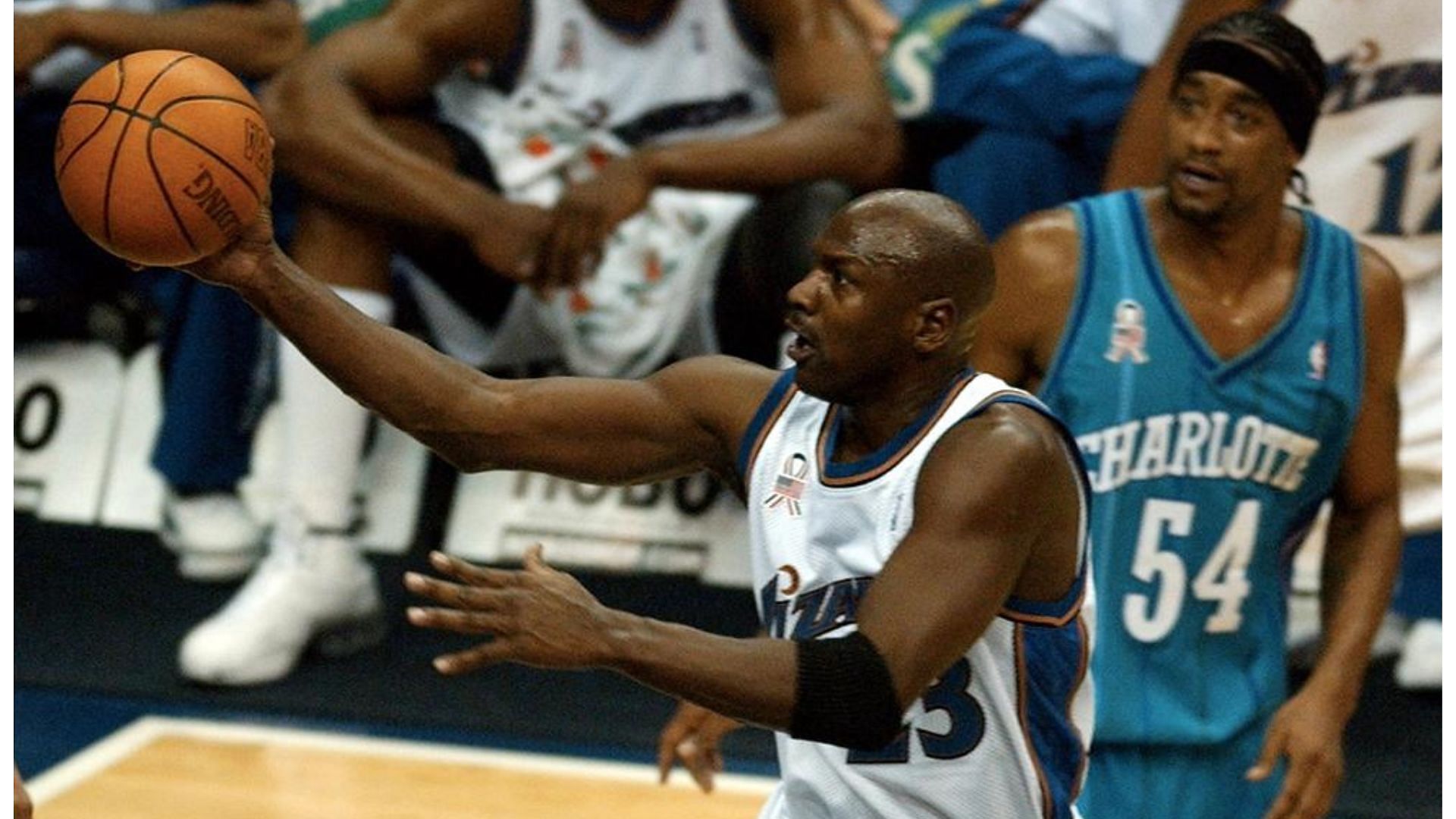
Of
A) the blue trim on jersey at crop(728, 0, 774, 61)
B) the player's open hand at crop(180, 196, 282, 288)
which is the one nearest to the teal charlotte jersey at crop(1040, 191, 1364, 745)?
the player's open hand at crop(180, 196, 282, 288)

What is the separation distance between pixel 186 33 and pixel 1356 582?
3253 mm

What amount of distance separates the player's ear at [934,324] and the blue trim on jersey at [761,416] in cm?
23

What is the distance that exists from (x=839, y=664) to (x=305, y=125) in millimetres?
3031

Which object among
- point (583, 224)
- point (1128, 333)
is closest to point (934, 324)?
point (1128, 333)

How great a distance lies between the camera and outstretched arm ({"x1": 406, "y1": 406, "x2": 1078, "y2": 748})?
92.5 inches

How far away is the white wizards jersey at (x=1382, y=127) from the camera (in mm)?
5090

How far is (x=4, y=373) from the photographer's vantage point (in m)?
5.45

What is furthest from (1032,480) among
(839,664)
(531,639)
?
(531,639)

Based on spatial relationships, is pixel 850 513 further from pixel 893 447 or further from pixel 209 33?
pixel 209 33

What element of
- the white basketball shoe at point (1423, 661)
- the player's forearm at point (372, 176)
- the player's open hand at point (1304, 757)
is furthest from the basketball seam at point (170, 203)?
the white basketball shoe at point (1423, 661)

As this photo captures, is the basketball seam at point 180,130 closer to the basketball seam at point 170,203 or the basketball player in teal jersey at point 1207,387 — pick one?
the basketball seam at point 170,203

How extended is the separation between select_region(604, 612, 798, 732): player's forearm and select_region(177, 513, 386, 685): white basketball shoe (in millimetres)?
2764

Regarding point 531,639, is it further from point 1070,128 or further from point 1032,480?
point 1070,128

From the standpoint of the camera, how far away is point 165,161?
2768 mm
